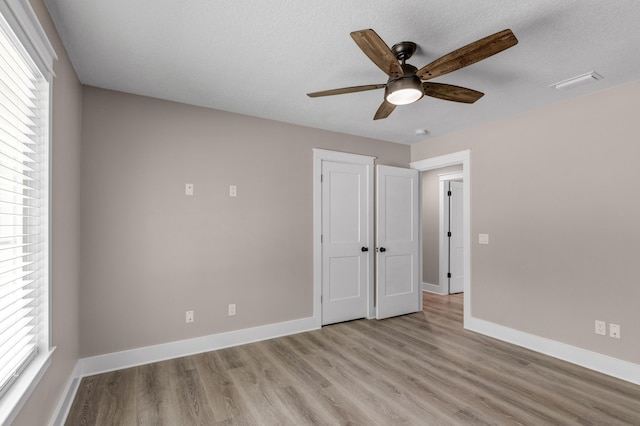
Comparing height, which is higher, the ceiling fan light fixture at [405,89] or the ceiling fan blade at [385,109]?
the ceiling fan blade at [385,109]

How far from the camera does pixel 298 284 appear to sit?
3775 mm

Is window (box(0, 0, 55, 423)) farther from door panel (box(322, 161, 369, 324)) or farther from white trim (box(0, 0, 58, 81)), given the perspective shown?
door panel (box(322, 161, 369, 324))

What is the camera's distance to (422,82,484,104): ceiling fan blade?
215 cm

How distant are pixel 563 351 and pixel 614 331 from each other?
48cm

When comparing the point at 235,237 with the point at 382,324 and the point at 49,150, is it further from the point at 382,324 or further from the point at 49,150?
the point at 382,324

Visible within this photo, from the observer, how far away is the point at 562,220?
3.07m

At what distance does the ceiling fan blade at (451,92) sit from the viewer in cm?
215

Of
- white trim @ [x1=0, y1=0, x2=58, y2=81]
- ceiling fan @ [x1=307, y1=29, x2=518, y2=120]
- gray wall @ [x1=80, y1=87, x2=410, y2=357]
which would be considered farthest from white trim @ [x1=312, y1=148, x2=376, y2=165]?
white trim @ [x1=0, y1=0, x2=58, y2=81]

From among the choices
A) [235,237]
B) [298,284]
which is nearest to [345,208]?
[298,284]

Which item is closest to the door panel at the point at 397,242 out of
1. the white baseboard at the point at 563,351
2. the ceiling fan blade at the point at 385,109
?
the white baseboard at the point at 563,351

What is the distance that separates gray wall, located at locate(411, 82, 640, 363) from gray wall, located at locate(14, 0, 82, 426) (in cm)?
400

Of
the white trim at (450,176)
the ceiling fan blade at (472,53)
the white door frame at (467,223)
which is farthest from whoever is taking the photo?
the white trim at (450,176)

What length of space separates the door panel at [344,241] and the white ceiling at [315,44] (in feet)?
3.81

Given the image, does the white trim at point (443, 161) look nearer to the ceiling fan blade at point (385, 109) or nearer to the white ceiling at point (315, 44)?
the white ceiling at point (315, 44)
